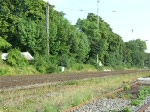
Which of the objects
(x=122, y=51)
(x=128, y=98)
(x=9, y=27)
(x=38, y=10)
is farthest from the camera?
(x=122, y=51)

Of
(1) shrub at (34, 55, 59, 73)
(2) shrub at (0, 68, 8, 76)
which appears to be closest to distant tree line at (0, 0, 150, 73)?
(1) shrub at (34, 55, 59, 73)

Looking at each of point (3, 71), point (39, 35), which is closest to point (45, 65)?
point (39, 35)

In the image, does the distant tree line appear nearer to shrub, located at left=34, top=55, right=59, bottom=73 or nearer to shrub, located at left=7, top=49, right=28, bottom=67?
shrub, located at left=34, top=55, right=59, bottom=73

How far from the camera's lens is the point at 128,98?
1864 cm

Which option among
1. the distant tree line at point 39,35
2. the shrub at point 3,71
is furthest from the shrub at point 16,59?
the shrub at point 3,71

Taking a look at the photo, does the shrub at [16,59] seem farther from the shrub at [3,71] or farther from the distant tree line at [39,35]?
the shrub at [3,71]

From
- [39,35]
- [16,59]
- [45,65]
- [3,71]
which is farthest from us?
[39,35]

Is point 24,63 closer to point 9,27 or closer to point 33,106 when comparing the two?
point 9,27

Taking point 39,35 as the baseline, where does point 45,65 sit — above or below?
below

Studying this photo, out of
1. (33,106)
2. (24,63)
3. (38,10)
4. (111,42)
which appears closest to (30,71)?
(24,63)

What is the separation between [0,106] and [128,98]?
7.42 m

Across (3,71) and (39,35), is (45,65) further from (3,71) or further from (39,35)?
(3,71)

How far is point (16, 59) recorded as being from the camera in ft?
140

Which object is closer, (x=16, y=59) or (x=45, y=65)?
(x=16, y=59)
